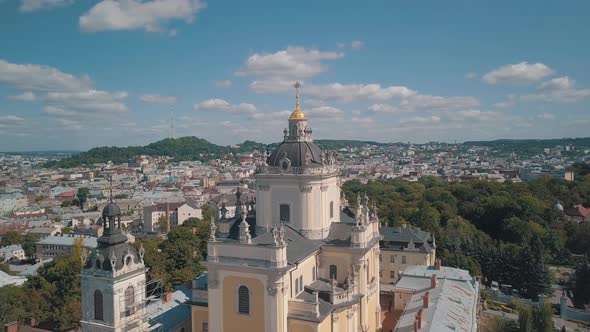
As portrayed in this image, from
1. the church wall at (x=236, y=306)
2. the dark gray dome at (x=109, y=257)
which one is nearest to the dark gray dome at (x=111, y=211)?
the dark gray dome at (x=109, y=257)

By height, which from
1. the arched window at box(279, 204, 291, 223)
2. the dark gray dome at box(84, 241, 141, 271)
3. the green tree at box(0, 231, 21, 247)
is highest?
the arched window at box(279, 204, 291, 223)

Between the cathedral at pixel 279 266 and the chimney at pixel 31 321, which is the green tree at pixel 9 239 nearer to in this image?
the chimney at pixel 31 321

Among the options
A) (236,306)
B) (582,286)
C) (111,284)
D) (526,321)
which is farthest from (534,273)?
(111,284)

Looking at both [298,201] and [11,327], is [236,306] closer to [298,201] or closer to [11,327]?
[298,201]

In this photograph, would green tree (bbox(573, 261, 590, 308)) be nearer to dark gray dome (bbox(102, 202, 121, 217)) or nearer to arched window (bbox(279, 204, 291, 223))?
arched window (bbox(279, 204, 291, 223))

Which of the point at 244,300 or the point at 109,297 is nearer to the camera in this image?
the point at 109,297

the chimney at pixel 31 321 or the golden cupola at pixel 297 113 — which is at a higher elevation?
the golden cupola at pixel 297 113

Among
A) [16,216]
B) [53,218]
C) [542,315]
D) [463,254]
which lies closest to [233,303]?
[542,315]

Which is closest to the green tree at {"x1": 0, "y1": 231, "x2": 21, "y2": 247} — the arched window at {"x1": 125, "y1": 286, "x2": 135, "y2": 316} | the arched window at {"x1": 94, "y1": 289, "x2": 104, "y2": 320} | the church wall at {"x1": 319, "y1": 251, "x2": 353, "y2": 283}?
the arched window at {"x1": 94, "y1": 289, "x2": 104, "y2": 320}
